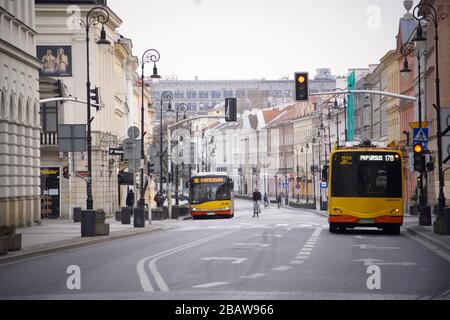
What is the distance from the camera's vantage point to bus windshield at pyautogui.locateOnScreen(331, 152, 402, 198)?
1522 inches

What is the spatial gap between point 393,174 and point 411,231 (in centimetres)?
318

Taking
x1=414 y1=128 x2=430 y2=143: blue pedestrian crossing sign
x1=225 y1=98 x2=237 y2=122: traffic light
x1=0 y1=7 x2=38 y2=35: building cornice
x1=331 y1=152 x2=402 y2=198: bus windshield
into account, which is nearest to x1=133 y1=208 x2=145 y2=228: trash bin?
x1=225 y1=98 x2=237 y2=122: traffic light

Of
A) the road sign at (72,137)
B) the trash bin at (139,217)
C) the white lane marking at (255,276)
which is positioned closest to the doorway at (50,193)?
the trash bin at (139,217)

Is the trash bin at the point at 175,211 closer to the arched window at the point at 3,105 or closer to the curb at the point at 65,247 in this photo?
the arched window at the point at 3,105

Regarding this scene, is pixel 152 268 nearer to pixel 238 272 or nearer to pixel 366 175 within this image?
pixel 238 272

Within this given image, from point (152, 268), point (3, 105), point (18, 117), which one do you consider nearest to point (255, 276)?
point (152, 268)

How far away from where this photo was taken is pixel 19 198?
47.2 metres

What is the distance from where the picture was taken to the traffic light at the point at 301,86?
40281 mm

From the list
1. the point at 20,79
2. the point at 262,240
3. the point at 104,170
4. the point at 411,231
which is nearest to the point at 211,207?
the point at 104,170

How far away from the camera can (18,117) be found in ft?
157

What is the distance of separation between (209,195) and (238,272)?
5130 centimetres

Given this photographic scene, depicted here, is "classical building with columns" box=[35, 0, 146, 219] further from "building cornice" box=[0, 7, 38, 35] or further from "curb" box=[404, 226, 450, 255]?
"curb" box=[404, 226, 450, 255]

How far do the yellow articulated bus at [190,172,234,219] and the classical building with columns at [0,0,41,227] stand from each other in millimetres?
20650
